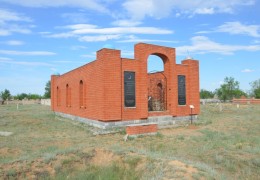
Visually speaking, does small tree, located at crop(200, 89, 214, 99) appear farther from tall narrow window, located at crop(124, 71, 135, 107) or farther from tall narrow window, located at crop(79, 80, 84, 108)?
tall narrow window, located at crop(124, 71, 135, 107)

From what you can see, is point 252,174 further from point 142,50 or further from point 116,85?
point 142,50

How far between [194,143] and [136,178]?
17.6ft

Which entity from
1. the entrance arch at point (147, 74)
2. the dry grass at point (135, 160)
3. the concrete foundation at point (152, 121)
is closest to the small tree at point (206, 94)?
the concrete foundation at point (152, 121)

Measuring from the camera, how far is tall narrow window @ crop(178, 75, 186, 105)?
1838 centimetres

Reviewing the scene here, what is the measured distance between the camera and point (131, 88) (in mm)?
15664

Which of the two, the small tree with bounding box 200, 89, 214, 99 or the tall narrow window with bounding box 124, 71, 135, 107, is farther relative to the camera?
the small tree with bounding box 200, 89, 214, 99

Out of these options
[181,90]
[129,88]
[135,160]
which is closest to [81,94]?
[129,88]

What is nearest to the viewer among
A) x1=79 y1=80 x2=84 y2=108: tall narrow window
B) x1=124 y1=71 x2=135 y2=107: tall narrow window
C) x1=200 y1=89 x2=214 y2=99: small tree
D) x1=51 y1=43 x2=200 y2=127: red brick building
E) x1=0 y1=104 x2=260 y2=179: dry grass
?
x1=0 y1=104 x2=260 y2=179: dry grass

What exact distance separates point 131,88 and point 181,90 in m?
4.60

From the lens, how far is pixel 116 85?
14945 mm

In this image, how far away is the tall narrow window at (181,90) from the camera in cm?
1838

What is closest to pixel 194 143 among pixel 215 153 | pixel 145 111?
pixel 215 153

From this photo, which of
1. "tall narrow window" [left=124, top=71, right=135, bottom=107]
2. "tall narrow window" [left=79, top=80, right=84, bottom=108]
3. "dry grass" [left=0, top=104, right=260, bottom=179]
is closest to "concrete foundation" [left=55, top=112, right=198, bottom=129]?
"tall narrow window" [left=79, top=80, right=84, bottom=108]

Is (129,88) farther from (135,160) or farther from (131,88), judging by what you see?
(135,160)
